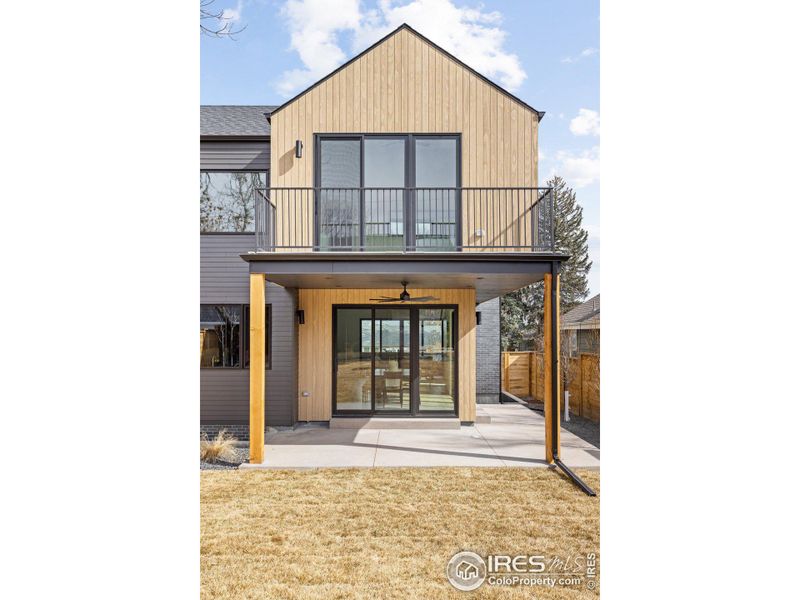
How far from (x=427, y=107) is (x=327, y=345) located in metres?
4.19

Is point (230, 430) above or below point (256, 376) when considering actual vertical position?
below

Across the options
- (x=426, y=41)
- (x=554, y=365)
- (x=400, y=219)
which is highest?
(x=426, y=41)

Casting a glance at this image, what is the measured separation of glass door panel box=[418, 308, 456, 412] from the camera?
785cm

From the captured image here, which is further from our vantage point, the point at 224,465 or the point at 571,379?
the point at 571,379

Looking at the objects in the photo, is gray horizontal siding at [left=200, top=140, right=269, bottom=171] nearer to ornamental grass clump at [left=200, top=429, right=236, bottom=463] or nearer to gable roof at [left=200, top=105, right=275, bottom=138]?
gable roof at [left=200, top=105, right=275, bottom=138]

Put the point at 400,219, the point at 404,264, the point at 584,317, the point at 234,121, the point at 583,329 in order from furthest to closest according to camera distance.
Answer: the point at 584,317, the point at 583,329, the point at 234,121, the point at 400,219, the point at 404,264

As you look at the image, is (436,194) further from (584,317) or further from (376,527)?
(584,317)

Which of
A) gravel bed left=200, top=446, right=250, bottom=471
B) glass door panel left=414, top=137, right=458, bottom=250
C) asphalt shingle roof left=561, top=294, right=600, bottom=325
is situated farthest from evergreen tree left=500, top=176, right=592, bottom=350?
gravel bed left=200, top=446, right=250, bottom=471

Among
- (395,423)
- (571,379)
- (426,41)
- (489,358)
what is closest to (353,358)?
(395,423)

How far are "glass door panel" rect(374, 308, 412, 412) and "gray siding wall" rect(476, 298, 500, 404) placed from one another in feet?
11.2

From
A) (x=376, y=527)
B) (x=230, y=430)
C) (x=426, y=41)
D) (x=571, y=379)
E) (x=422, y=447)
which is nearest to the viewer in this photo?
(x=376, y=527)

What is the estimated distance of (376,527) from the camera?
3.74 m
